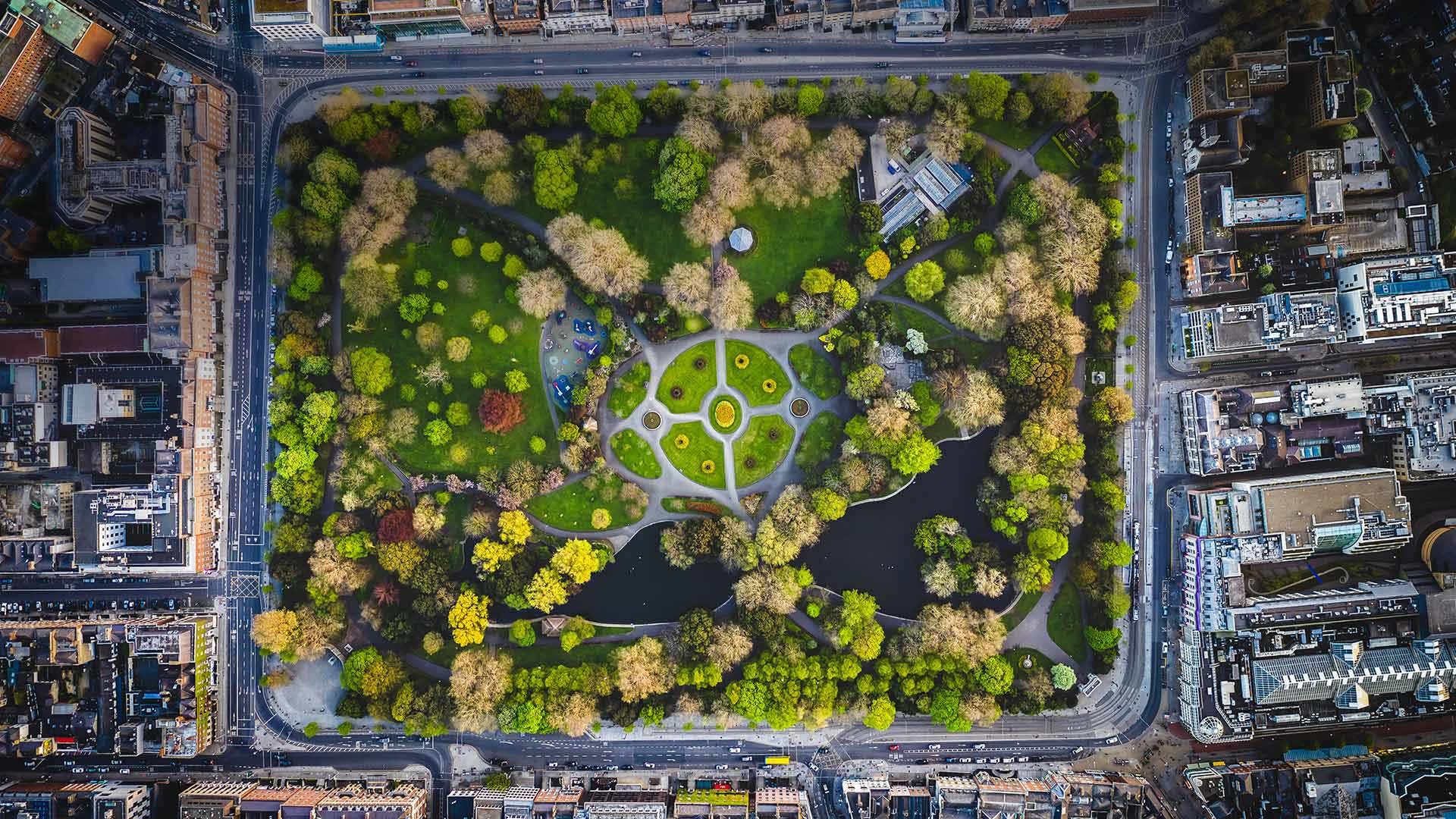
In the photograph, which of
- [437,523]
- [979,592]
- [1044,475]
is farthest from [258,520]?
[1044,475]

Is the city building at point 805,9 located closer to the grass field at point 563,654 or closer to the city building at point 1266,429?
the city building at point 1266,429

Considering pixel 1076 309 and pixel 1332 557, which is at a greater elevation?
pixel 1076 309

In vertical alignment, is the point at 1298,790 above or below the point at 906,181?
below

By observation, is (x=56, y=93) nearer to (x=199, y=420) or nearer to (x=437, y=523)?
(x=199, y=420)

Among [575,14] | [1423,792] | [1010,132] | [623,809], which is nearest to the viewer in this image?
[1423,792]

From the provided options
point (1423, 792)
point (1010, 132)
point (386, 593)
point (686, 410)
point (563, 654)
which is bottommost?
point (1423, 792)

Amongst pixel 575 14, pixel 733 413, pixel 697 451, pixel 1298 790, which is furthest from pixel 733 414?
pixel 1298 790

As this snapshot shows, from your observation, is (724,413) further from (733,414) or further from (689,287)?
(689,287)
